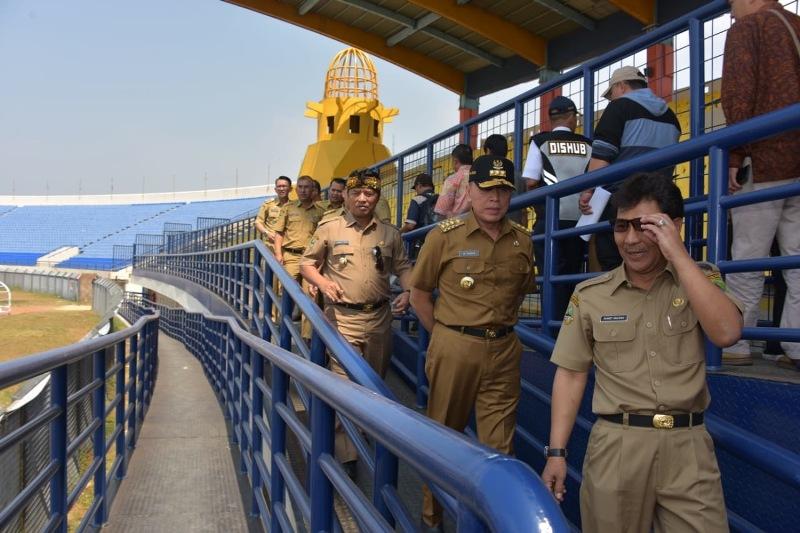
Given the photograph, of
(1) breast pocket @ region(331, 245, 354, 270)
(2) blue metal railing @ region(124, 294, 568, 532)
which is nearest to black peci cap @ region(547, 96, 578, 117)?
(1) breast pocket @ region(331, 245, 354, 270)

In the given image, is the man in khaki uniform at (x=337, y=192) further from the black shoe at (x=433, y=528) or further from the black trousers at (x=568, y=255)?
the black shoe at (x=433, y=528)

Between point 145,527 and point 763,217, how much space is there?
3832 millimetres

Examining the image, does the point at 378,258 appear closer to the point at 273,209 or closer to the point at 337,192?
the point at 337,192

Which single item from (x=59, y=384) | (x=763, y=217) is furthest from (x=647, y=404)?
(x=59, y=384)

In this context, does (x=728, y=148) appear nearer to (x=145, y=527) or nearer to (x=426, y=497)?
(x=426, y=497)

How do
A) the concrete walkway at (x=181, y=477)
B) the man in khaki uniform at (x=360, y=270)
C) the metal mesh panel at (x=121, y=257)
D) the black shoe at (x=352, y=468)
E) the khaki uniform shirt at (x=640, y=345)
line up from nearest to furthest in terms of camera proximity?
1. the khaki uniform shirt at (x=640, y=345)
2. the black shoe at (x=352, y=468)
3. the man in khaki uniform at (x=360, y=270)
4. the concrete walkway at (x=181, y=477)
5. the metal mesh panel at (x=121, y=257)

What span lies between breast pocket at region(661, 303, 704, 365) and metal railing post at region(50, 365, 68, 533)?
2484 millimetres

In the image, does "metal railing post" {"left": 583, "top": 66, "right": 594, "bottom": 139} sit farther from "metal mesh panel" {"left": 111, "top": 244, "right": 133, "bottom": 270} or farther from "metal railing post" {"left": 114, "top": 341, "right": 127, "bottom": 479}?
"metal mesh panel" {"left": 111, "top": 244, "right": 133, "bottom": 270}

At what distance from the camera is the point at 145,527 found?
4.39 metres

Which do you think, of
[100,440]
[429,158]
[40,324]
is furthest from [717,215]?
[40,324]

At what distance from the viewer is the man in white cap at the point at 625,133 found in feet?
11.5

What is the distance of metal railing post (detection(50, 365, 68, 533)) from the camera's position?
10.2 feet

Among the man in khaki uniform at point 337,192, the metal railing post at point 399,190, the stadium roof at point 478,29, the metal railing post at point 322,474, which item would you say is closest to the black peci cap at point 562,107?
the metal railing post at point 322,474

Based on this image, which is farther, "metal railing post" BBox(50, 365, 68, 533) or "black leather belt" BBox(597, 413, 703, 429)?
"metal railing post" BBox(50, 365, 68, 533)
